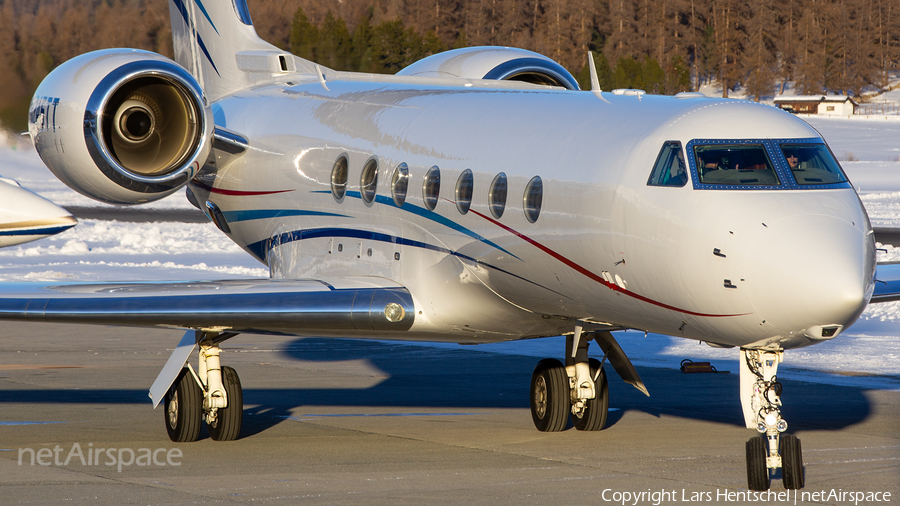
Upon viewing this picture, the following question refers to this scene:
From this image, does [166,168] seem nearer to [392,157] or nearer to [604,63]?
[392,157]

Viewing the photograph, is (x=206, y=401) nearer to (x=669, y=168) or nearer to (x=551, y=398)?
(x=551, y=398)

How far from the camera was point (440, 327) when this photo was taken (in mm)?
10773

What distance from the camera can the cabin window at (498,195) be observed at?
388 inches

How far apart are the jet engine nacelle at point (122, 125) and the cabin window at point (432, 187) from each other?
9.25 feet

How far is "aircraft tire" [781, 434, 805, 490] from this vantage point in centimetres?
823

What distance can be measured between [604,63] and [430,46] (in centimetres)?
2101

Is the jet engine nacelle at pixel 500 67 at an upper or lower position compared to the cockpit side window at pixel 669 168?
upper

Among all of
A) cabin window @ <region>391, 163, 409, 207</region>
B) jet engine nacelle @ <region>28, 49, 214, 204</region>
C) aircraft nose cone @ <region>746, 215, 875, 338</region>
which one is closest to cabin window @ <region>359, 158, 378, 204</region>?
cabin window @ <region>391, 163, 409, 207</region>

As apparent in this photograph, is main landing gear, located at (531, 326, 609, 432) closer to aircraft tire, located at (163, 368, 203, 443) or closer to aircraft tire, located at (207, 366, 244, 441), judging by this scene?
aircraft tire, located at (207, 366, 244, 441)

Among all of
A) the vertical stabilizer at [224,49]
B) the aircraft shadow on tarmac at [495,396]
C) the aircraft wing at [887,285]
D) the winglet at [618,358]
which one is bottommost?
the aircraft shadow on tarmac at [495,396]

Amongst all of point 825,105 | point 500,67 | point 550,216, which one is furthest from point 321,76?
point 825,105

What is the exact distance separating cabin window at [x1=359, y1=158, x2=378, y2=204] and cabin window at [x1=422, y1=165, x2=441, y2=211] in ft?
2.95

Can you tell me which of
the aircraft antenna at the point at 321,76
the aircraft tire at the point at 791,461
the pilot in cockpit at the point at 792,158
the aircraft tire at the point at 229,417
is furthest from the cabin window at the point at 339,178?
the aircraft tire at the point at 791,461

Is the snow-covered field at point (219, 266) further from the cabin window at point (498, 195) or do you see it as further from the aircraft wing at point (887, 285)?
the cabin window at point (498, 195)
